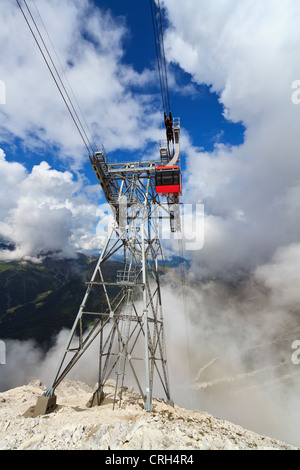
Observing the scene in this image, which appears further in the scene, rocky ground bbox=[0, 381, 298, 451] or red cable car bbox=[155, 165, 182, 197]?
red cable car bbox=[155, 165, 182, 197]

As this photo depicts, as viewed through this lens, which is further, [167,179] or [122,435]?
[167,179]

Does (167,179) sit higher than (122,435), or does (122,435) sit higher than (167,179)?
(167,179)

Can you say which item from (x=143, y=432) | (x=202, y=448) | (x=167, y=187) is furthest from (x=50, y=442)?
(x=167, y=187)

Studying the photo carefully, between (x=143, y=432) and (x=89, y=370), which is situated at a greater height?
(x=89, y=370)

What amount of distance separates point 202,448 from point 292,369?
10108 inches

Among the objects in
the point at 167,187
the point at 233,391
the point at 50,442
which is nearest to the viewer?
the point at 50,442

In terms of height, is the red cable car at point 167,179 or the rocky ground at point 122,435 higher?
the red cable car at point 167,179

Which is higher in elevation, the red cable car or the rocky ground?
the red cable car

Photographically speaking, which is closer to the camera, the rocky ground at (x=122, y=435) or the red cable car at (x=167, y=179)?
the rocky ground at (x=122, y=435)

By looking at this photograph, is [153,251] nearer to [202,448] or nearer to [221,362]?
[202,448]
